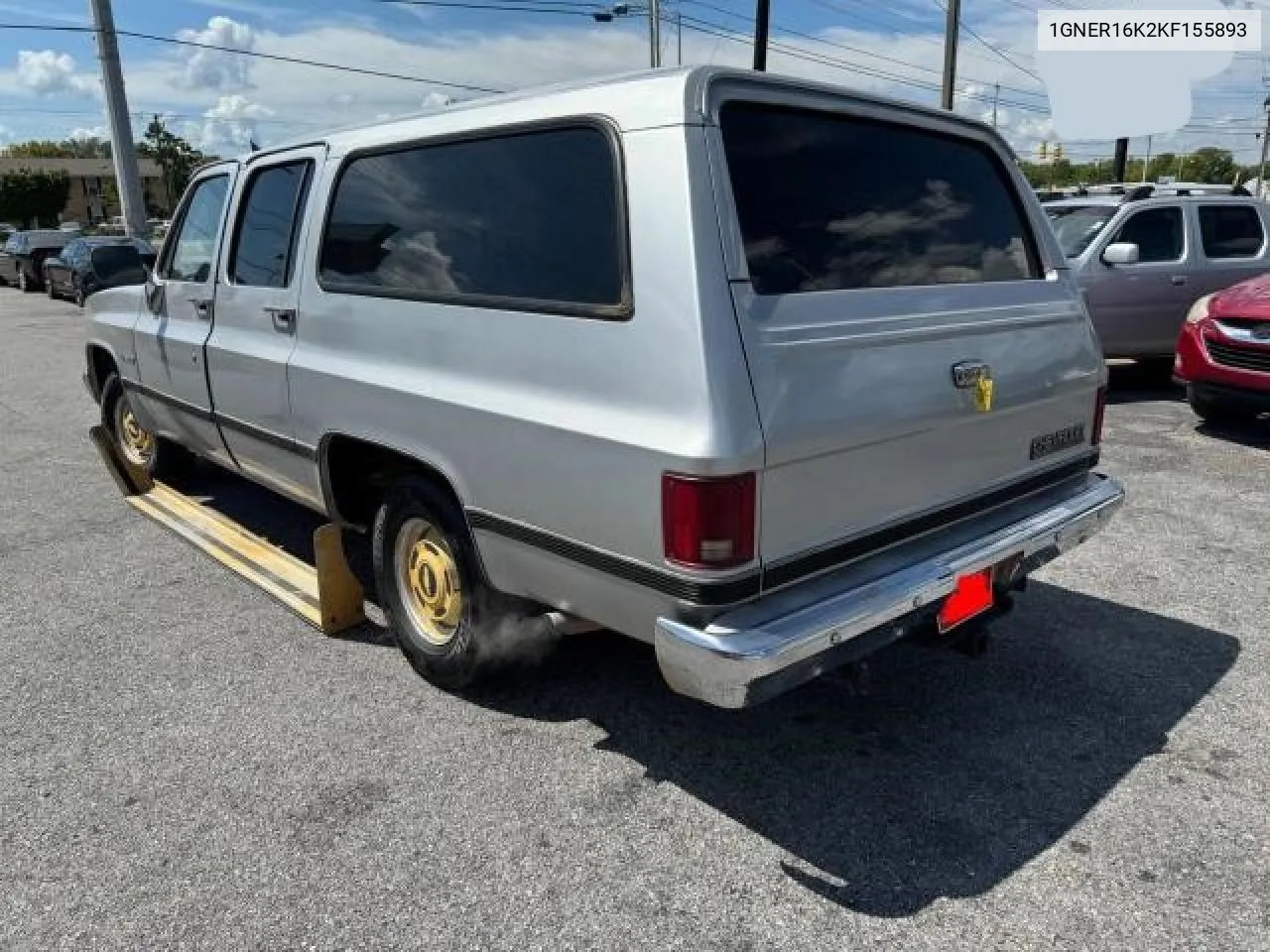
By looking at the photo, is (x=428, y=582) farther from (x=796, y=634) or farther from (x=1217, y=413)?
(x=1217, y=413)

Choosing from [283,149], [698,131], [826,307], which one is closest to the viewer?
[698,131]

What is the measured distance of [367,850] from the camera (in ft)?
8.94

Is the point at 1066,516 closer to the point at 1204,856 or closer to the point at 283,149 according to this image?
the point at 1204,856

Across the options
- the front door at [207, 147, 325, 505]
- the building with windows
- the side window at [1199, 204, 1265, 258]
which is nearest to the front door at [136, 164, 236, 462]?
the front door at [207, 147, 325, 505]

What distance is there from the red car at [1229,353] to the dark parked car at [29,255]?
25.9 meters

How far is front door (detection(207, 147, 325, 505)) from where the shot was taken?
12.8 ft

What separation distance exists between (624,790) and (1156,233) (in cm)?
878

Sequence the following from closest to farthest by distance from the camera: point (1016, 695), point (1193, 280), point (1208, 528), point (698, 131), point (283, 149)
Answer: point (698, 131)
point (1016, 695)
point (283, 149)
point (1208, 528)
point (1193, 280)

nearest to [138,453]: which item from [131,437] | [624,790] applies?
[131,437]

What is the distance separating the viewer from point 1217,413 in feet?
25.3

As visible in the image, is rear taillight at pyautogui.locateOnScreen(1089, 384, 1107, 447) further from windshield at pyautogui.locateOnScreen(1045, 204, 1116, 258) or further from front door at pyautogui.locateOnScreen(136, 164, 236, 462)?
windshield at pyautogui.locateOnScreen(1045, 204, 1116, 258)

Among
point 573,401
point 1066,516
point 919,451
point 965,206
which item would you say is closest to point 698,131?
point 573,401

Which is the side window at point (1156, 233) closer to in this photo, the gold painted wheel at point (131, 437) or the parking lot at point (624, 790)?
the parking lot at point (624, 790)

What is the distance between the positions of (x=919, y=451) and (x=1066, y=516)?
79 centimetres
